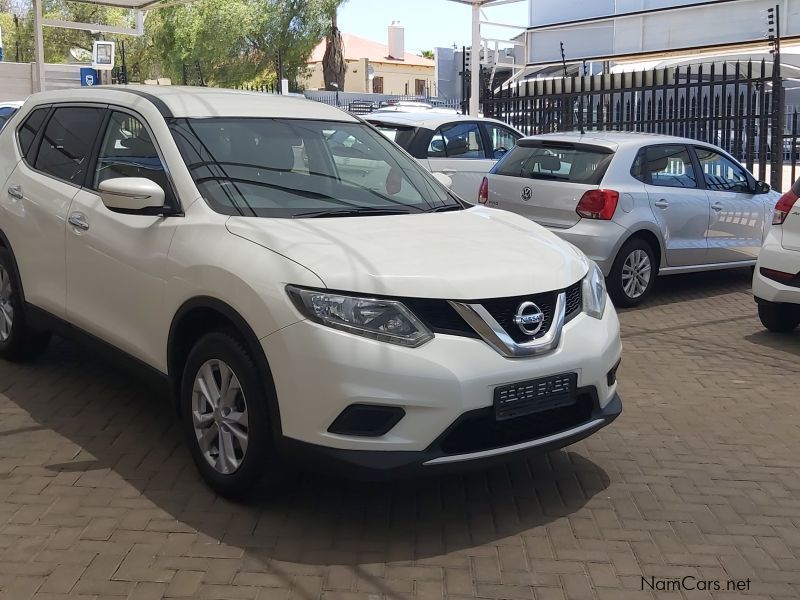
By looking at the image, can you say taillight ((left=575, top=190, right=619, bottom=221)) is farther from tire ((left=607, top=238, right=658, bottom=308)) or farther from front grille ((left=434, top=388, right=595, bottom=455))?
front grille ((left=434, top=388, right=595, bottom=455))

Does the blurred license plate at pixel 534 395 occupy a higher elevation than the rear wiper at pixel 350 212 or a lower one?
lower

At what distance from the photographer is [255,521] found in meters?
4.21

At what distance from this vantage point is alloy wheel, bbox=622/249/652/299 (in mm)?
9000

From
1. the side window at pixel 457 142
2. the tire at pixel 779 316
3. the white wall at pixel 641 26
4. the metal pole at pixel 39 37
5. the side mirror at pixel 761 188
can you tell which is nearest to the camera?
the tire at pixel 779 316

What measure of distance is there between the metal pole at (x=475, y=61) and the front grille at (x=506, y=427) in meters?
12.2

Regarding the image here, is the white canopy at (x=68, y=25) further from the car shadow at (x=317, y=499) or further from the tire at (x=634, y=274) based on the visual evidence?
the car shadow at (x=317, y=499)

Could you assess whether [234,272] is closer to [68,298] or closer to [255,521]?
[255,521]

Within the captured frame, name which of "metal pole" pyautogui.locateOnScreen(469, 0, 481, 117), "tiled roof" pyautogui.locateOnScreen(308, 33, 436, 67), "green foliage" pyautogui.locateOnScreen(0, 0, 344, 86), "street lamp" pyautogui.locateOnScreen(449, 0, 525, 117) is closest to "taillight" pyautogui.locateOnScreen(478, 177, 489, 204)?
"street lamp" pyautogui.locateOnScreen(449, 0, 525, 117)

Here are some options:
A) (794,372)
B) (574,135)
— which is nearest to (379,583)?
(794,372)

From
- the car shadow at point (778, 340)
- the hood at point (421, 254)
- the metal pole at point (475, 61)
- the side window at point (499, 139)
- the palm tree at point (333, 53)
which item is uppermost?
the palm tree at point (333, 53)

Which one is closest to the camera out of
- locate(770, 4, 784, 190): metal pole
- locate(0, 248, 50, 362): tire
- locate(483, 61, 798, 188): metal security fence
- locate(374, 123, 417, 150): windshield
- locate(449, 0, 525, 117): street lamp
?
locate(0, 248, 50, 362): tire

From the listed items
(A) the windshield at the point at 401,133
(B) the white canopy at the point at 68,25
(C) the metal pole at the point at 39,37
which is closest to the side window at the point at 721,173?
(A) the windshield at the point at 401,133

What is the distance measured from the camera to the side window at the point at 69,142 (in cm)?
554

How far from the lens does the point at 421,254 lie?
4.18m
